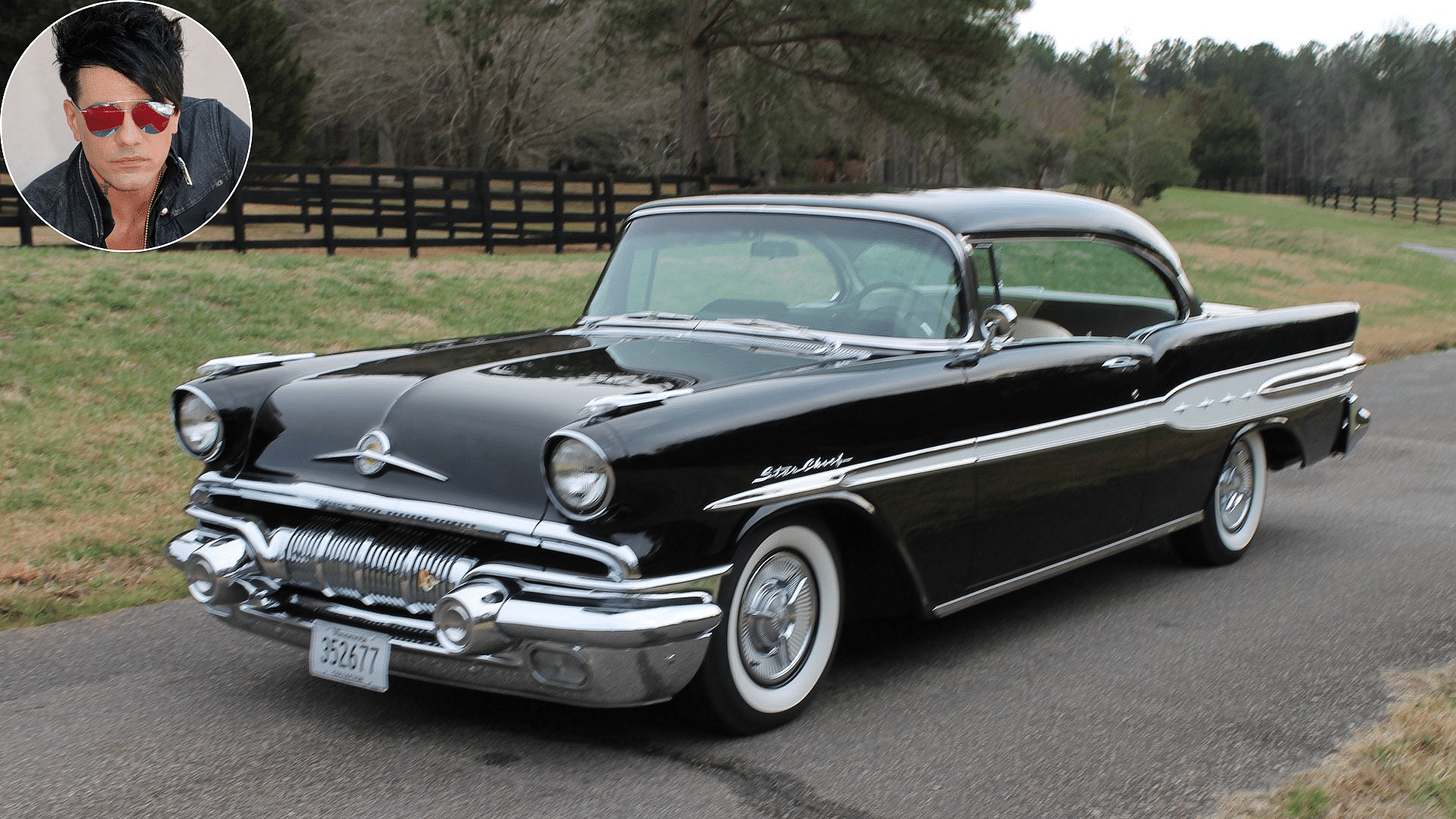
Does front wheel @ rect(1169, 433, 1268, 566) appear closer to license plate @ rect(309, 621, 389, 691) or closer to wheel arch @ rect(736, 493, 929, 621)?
wheel arch @ rect(736, 493, 929, 621)

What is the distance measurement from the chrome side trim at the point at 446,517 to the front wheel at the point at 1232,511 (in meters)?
3.30

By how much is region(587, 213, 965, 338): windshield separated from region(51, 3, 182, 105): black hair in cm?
358

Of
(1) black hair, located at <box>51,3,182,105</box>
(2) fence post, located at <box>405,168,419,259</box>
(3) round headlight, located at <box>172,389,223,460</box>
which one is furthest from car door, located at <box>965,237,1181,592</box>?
(2) fence post, located at <box>405,168,419,259</box>

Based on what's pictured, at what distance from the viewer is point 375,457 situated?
148 inches

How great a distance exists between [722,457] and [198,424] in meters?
1.72

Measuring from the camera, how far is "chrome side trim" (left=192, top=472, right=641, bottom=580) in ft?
11.2

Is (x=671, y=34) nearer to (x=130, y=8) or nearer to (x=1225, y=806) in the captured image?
(x=130, y=8)

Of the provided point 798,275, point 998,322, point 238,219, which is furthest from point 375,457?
point 238,219

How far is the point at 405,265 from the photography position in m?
14.8

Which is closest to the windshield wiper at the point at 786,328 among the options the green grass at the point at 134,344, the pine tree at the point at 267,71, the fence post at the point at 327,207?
the green grass at the point at 134,344

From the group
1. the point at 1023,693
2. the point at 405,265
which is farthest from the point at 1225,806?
the point at 405,265

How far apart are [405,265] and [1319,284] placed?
52.9 feet

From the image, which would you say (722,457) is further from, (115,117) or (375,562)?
(115,117)

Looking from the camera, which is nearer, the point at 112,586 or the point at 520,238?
the point at 112,586
